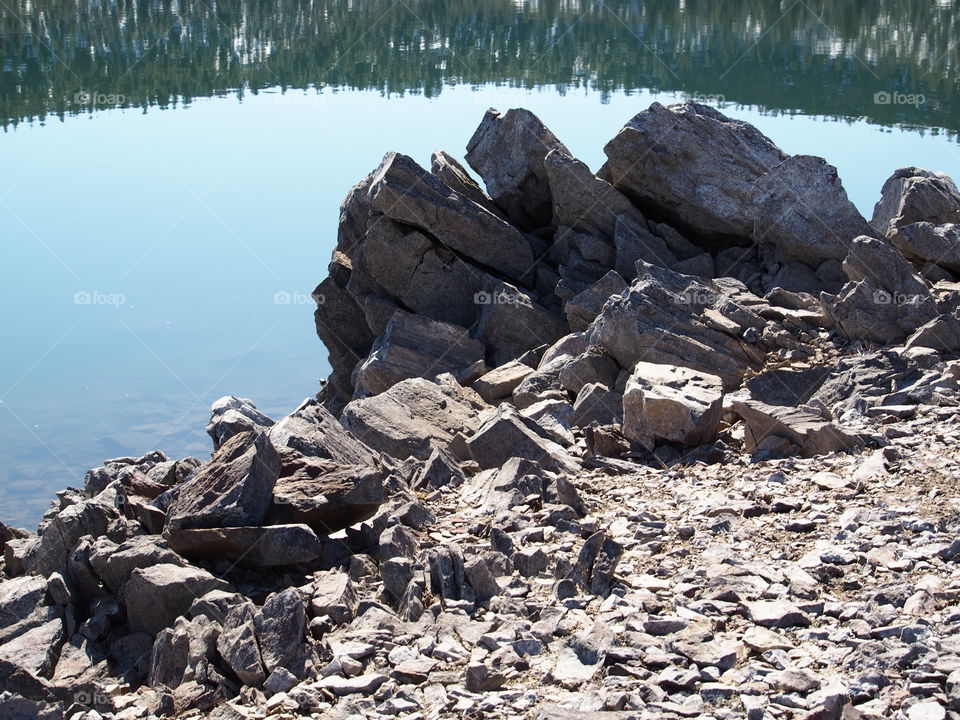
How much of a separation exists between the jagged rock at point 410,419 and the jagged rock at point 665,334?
306 centimetres

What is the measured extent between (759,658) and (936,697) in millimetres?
1505

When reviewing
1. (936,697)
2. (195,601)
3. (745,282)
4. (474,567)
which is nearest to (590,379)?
(745,282)

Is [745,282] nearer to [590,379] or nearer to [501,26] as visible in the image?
[590,379]

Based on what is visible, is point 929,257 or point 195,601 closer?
point 195,601

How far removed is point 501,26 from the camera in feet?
359

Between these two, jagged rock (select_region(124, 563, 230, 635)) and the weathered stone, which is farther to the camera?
the weathered stone

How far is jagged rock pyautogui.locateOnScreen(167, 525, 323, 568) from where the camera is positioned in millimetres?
11977

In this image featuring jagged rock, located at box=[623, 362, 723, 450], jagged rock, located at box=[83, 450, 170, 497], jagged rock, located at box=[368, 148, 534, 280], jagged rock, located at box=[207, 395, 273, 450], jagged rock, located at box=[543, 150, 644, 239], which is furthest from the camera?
jagged rock, located at box=[543, 150, 644, 239]

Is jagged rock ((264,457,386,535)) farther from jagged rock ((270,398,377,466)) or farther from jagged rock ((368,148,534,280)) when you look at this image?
jagged rock ((368,148,534,280))

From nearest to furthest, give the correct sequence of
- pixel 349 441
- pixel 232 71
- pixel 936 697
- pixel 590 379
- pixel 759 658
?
pixel 936 697, pixel 759 658, pixel 349 441, pixel 590 379, pixel 232 71

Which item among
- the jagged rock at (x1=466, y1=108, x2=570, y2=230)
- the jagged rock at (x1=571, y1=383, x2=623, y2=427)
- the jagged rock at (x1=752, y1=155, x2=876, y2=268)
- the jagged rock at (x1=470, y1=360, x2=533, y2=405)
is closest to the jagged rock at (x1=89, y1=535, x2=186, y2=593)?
the jagged rock at (x1=571, y1=383, x2=623, y2=427)

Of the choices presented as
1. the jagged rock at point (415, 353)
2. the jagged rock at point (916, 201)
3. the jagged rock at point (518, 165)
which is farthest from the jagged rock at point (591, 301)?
the jagged rock at point (916, 201)

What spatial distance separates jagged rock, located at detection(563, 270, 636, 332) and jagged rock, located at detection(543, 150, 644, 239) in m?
2.92

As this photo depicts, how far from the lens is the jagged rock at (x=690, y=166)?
84.6ft
